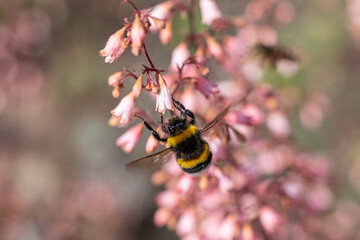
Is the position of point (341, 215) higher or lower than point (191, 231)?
lower

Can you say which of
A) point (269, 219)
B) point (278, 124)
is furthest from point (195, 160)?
point (278, 124)

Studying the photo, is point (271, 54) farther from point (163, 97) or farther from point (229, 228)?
point (163, 97)

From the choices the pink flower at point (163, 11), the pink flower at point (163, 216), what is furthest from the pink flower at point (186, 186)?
the pink flower at point (163, 11)

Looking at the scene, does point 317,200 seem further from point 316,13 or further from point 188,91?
point 316,13

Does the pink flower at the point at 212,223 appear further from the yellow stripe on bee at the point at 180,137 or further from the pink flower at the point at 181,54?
the pink flower at the point at 181,54

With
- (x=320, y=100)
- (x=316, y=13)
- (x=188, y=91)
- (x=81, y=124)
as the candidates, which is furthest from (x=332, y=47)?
(x=188, y=91)

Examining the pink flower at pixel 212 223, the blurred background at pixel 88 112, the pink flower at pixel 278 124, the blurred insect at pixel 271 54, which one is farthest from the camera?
the blurred background at pixel 88 112
